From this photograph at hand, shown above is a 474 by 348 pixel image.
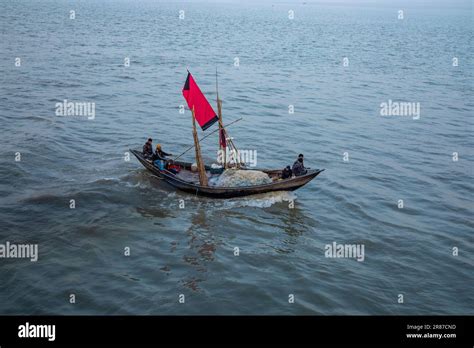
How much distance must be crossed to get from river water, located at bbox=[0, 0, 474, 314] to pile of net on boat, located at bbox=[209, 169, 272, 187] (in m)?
0.82

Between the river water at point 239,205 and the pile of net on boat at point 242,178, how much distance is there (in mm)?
820

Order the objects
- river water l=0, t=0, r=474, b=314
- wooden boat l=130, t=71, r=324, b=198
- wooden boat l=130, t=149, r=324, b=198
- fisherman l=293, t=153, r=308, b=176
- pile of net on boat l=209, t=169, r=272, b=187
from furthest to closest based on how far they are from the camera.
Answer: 1. pile of net on boat l=209, t=169, r=272, b=187
2. fisherman l=293, t=153, r=308, b=176
3. wooden boat l=130, t=71, r=324, b=198
4. wooden boat l=130, t=149, r=324, b=198
5. river water l=0, t=0, r=474, b=314

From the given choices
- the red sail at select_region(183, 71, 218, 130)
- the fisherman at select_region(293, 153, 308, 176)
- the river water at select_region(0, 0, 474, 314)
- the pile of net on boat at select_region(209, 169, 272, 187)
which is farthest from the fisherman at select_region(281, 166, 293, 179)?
the red sail at select_region(183, 71, 218, 130)

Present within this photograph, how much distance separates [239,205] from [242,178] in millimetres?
1255

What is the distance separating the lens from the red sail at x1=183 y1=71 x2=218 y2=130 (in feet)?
78.1

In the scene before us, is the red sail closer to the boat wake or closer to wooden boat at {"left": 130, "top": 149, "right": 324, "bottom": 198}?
wooden boat at {"left": 130, "top": 149, "right": 324, "bottom": 198}

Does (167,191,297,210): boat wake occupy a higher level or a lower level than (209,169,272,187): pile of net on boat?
lower

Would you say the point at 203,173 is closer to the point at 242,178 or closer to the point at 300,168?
the point at 242,178

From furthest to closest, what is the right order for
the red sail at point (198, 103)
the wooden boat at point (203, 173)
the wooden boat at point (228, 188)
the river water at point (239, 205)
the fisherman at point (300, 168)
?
the red sail at point (198, 103)
the fisherman at point (300, 168)
the wooden boat at point (203, 173)
the wooden boat at point (228, 188)
the river water at point (239, 205)

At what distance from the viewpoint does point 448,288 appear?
17766 mm

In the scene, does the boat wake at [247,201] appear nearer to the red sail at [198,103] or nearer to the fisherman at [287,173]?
the fisherman at [287,173]

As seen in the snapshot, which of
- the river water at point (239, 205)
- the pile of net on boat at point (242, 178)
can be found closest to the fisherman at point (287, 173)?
the pile of net on boat at point (242, 178)

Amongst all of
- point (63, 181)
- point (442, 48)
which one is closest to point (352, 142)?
point (63, 181)

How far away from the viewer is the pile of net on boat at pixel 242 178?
2283cm
